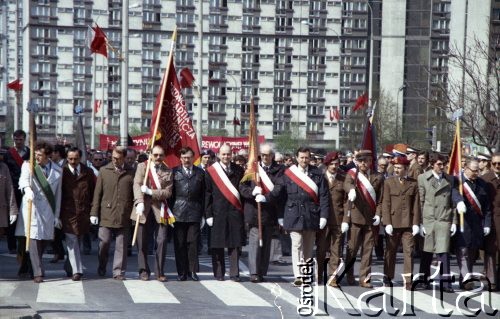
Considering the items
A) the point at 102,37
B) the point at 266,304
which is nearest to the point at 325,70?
the point at 102,37

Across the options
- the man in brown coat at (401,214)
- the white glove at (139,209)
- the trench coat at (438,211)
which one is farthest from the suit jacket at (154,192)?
the trench coat at (438,211)

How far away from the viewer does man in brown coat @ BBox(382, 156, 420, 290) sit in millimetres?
15711

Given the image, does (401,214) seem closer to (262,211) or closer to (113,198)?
(262,211)

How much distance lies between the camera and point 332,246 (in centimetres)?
1620

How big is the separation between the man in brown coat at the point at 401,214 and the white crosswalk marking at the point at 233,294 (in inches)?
87.8

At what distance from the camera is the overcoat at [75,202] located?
15.4 m

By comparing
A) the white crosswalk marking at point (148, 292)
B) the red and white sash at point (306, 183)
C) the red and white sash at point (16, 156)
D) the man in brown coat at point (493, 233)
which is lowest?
the white crosswalk marking at point (148, 292)

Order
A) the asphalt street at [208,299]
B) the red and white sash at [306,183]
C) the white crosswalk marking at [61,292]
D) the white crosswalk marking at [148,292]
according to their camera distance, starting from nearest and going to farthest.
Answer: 1. the asphalt street at [208,299]
2. the white crosswalk marking at [61,292]
3. the white crosswalk marking at [148,292]
4. the red and white sash at [306,183]

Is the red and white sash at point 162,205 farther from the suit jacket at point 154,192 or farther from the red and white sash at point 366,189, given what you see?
the red and white sash at point 366,189

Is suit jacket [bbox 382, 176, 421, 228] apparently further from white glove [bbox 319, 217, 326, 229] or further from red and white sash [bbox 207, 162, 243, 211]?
red and white sash [bbox 207, 162, 243, 211]

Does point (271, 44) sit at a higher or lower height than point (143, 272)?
higher

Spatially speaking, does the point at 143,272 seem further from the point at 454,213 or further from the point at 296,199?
the point at 454,213

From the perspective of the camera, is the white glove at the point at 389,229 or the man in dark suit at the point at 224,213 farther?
the man in dark suit at the point at 224,213

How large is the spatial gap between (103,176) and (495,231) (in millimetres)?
5692
